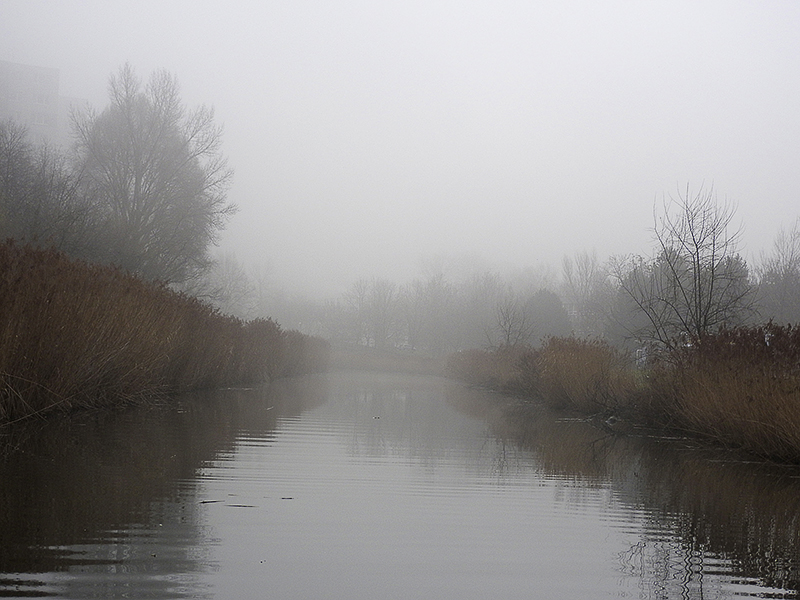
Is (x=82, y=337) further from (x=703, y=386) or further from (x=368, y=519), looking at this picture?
(x=703, y=386)

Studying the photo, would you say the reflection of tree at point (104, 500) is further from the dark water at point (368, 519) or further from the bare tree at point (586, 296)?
the bare tree at point (586, 296)

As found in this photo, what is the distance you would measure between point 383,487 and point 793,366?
16.1ft

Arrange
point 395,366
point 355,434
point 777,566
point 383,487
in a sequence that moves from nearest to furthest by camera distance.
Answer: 1. point 777,566
2. point 383,487
3. point 355,434
4. point 395,366

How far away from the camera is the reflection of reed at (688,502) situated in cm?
334

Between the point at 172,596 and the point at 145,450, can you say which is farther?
the point at 145,450

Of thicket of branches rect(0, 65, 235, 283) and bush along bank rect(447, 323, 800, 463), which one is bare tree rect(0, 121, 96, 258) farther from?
bush along bank rect(447, 323, 800, 463)

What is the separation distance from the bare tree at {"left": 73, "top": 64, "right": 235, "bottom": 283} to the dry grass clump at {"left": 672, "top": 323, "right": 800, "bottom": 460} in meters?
17.6

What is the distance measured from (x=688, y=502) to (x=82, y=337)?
5719 millimetres

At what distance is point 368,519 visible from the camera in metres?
4.04

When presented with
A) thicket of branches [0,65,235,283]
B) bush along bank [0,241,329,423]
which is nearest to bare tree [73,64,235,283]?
thicket of branches [0,65,235,283]

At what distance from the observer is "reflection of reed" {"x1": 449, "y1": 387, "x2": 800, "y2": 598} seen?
3336mm

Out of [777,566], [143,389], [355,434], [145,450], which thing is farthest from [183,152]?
[777,566]

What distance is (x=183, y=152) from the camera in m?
25.8

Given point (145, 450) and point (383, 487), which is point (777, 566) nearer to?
point (383, 487)
